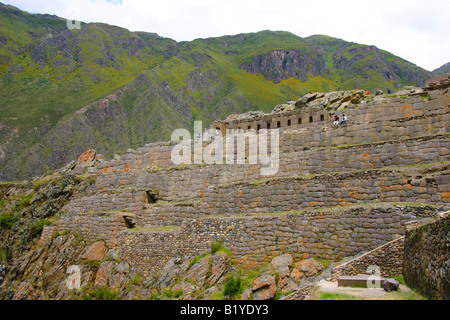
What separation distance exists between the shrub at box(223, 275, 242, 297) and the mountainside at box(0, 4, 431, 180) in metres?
53.5

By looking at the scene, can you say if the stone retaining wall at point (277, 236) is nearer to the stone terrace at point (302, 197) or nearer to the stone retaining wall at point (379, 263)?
the stone terrace at point (302, 197)

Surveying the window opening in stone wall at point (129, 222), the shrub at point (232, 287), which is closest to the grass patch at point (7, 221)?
the window opening in stone wall at point (129, 222)

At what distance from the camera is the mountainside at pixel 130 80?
2758 inches

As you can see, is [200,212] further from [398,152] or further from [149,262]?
[398,152]

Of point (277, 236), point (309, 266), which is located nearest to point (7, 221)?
point (277, 236)

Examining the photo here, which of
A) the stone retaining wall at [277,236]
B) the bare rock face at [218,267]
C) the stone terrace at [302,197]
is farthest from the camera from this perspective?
the bare rock face at [218,267]

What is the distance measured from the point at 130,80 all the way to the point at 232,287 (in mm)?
87080

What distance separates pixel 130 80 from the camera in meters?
94.9

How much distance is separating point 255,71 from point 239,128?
88528mm

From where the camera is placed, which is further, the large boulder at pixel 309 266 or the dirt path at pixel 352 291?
the large boulder at pixel 309 266

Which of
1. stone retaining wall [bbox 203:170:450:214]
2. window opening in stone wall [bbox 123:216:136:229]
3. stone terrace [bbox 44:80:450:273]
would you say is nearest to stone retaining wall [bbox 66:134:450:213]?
stone terrace [bbox 44:80:450:273]

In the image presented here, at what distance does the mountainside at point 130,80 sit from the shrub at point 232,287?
2105 inches

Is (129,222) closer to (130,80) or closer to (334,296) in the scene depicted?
(334,296)

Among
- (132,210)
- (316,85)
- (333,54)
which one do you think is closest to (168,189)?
(132,210)
